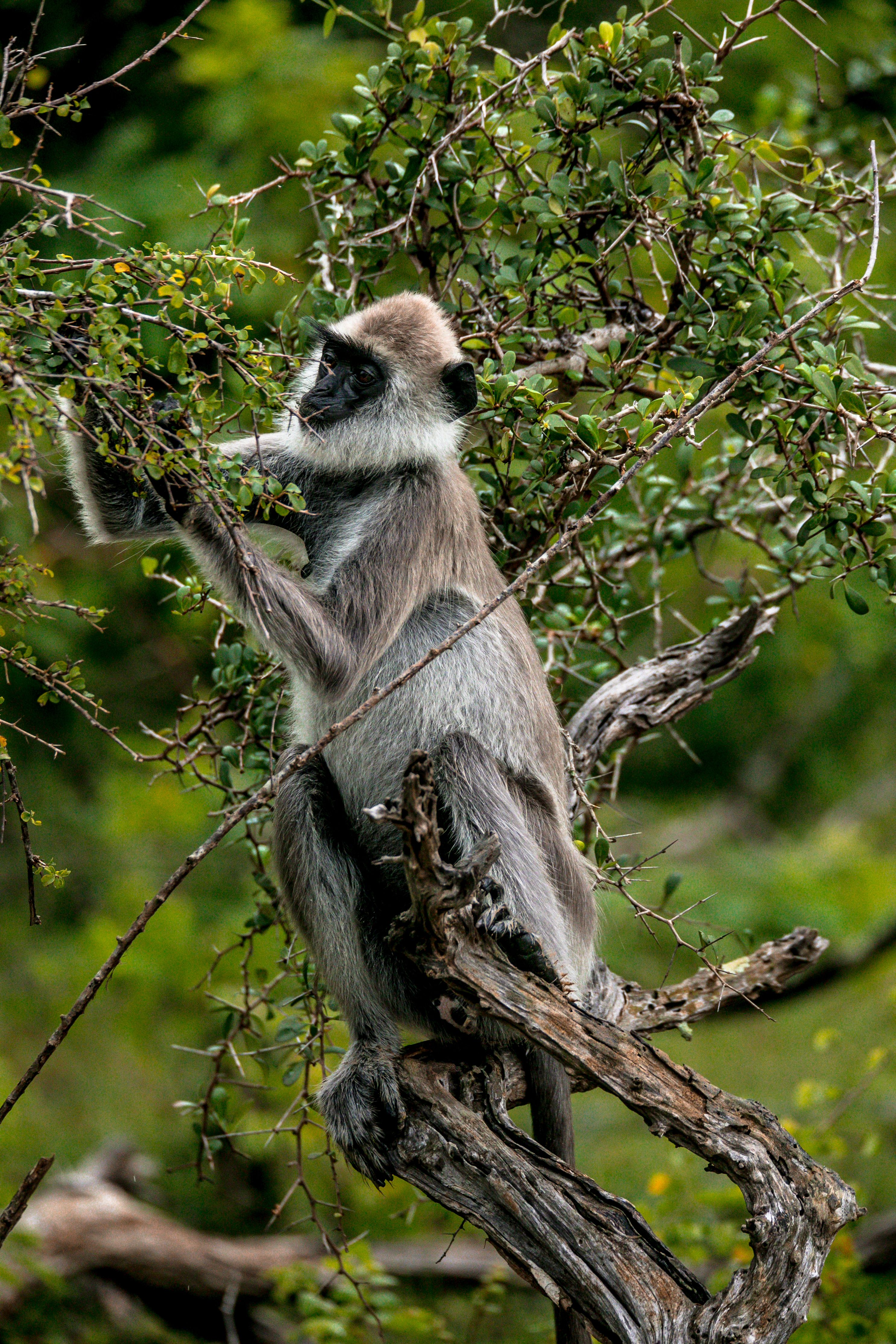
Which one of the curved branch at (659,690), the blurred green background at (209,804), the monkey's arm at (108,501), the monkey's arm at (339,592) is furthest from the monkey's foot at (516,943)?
the blurred green background at (209,804)

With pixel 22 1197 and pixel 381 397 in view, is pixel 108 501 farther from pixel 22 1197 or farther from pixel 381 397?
pixel 22 1197

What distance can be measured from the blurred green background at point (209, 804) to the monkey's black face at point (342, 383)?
88.2 inches

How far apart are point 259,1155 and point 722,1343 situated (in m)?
6.45

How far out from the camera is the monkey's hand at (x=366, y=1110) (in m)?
3.88

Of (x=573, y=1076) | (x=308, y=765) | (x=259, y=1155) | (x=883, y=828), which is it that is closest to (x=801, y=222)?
(x=308, y=765)

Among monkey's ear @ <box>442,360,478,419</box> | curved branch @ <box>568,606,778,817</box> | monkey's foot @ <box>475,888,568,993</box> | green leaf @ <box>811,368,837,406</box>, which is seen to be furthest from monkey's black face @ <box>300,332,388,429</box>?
monkey's foot @ <box>475,888,568,993</box>

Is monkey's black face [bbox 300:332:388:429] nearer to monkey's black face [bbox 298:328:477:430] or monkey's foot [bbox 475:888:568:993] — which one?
monkey's black face [bbox 298:328:477:430]

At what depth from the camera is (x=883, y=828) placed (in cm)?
1462

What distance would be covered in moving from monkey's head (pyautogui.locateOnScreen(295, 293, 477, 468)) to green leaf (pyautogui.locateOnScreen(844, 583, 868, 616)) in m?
1.51

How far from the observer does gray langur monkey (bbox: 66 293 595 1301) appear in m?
4.02

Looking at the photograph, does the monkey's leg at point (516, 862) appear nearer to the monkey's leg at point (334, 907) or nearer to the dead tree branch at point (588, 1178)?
the dead tree branch at point (588, 1178)

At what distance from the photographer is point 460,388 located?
435 cm

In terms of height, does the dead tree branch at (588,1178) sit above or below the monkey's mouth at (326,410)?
below

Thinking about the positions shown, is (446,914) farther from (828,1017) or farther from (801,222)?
(828,1017)
